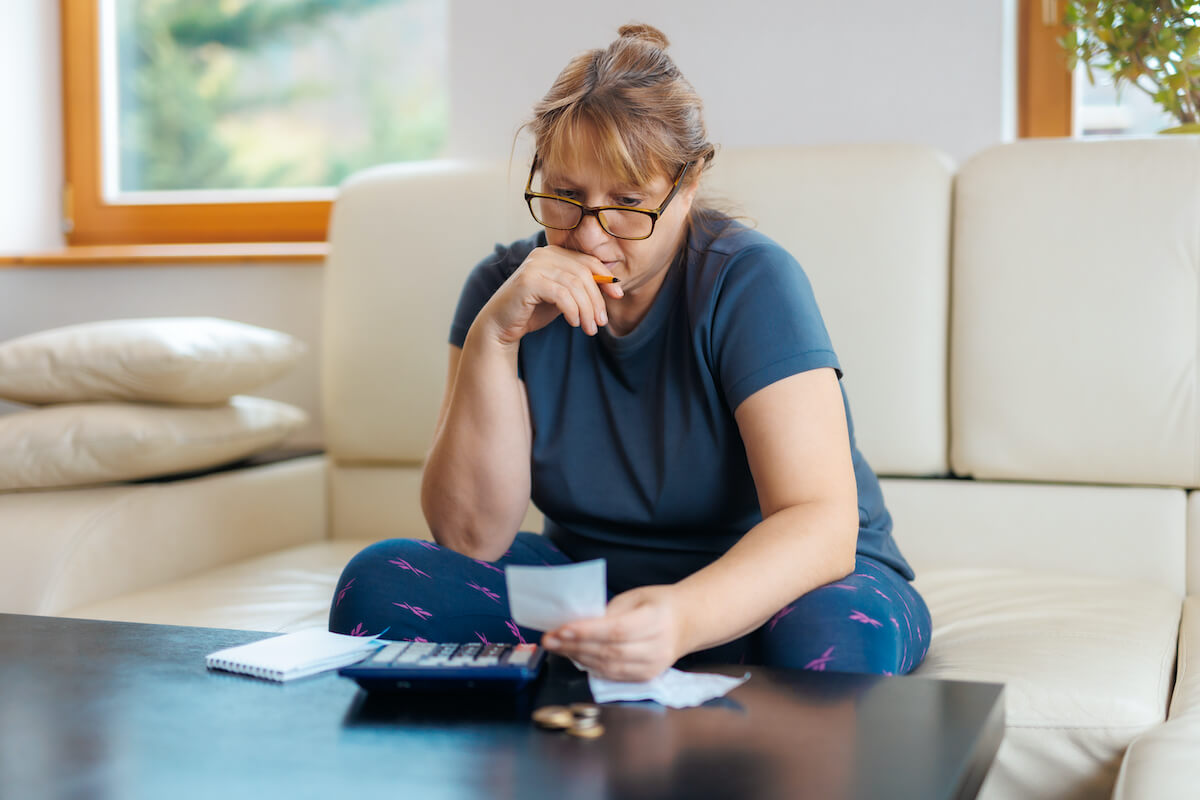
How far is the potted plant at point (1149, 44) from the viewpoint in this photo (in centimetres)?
162

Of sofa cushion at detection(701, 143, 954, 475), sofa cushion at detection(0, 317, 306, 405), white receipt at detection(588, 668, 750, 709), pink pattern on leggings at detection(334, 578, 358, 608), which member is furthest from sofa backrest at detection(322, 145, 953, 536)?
white receipt at detection(588, 668, 750, 709)

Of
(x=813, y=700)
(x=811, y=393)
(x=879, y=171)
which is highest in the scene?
(x=879, y=171)

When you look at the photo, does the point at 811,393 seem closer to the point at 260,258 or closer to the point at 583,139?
the point at 583,139

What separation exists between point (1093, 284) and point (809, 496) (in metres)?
0.76

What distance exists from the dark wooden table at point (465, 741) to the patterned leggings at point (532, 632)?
12cm

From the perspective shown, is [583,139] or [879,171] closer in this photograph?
[583,139]

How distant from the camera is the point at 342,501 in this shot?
1975mm

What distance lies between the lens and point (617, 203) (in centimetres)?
115

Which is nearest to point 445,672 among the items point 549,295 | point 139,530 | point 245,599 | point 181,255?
point 549,295

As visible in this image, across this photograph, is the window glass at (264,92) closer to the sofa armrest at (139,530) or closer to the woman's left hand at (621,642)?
the sofa armrest at (139,530)

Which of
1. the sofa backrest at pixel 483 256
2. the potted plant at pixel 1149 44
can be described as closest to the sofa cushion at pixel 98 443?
the sofa backrest at pixel 483 256

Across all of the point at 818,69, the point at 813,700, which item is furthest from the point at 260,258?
the point at 813,700

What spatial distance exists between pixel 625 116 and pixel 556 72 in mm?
1044

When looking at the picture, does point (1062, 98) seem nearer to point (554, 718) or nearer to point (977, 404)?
point (977, 404)
